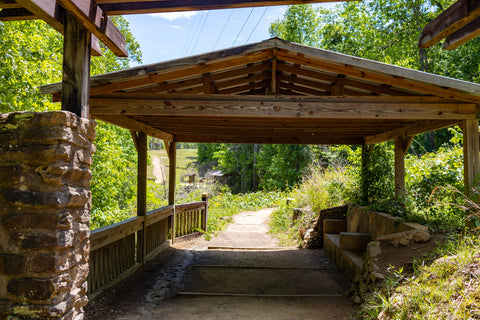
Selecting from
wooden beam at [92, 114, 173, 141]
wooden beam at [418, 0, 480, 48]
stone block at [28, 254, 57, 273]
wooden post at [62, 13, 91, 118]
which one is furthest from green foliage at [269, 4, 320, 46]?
stone block at [28, 254, 57, 273]

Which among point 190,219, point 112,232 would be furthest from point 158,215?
point 190,219

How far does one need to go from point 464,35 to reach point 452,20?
251mm

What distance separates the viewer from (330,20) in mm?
23250

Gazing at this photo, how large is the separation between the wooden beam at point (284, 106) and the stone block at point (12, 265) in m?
2.94

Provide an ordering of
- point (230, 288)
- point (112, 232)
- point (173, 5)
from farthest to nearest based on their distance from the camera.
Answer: point (230, 288) < point (112, 232) < point (173, 5)

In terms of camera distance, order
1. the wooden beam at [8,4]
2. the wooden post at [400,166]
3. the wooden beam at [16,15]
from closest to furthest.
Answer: the wooden beam at [8,4] < the wooden beam at [16,15] < the wooden post at [400,166]

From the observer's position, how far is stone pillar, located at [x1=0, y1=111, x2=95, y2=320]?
7.76 ft

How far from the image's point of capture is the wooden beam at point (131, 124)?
5.59 m

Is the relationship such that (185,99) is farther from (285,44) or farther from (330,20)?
(330,20)

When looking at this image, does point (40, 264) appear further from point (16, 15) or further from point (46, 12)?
point (16, 15)

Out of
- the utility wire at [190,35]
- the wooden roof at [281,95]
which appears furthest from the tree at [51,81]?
the utility wire at [190,35]

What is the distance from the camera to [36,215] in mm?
2410

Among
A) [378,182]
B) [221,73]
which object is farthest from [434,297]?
[378,182]

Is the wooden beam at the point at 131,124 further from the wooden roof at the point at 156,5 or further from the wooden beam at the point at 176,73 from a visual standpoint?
the wooden roof at the point at 156,5
